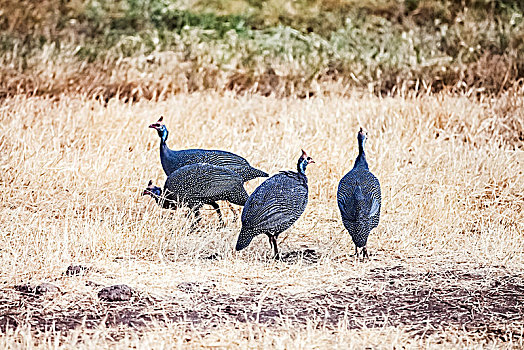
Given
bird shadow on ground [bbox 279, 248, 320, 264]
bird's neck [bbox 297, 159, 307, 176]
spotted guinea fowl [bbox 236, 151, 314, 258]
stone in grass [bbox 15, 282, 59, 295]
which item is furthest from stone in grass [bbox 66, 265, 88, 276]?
bird's neck [bbox 297, 159, 307, 176]

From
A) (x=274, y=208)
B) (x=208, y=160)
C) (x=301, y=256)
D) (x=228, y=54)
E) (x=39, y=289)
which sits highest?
(x=228, y=54)

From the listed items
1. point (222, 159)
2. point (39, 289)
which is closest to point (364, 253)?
point (222, 159)

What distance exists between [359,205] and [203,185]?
1.15m

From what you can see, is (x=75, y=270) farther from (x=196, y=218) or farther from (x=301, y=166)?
(x=301, y=166)

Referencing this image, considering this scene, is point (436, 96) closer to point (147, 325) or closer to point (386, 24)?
point (386, 24)

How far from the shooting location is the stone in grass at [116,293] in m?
4.41

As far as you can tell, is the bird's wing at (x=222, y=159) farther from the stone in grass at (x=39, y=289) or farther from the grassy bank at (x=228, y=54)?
the grassy bank at (x=228, y=54)

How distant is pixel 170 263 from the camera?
16.8 feet

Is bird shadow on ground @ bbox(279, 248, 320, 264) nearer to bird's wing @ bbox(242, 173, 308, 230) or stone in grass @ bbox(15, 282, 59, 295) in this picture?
bird's wing @ bbox(242, 173, 308, 230)

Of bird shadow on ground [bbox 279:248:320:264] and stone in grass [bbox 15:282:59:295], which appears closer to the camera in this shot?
stone in grass [bbox 15:282:59:295]

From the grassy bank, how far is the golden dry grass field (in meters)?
1.29

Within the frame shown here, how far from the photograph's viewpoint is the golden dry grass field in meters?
4.11

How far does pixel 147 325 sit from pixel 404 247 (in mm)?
2150

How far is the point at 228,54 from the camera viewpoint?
1194 centimetres
